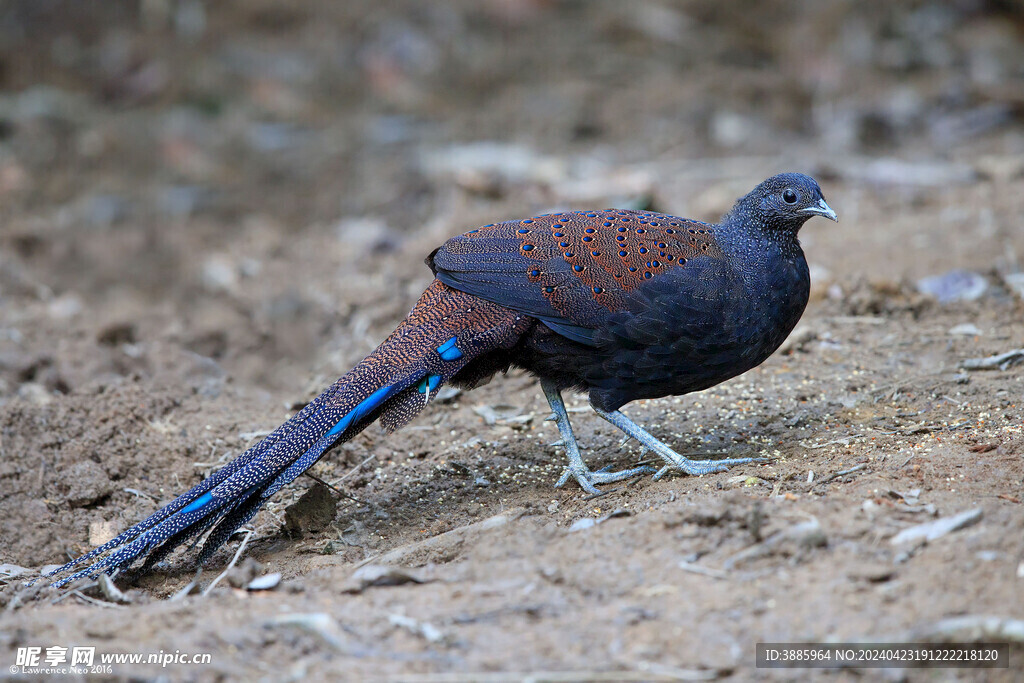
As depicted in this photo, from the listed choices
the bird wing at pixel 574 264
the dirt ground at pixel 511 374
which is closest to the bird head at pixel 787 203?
the bird wing at pixel 574 264

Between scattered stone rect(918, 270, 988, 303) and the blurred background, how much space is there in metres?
0.23

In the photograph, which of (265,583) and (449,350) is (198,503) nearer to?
(265,583)

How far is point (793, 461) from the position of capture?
3.98 metres

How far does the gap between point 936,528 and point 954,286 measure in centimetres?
326

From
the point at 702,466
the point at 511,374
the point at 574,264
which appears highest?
the point at 574,264

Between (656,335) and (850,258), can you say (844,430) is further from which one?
(850,258)

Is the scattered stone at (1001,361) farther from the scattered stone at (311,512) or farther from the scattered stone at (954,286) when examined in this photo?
the scattered stone at (311,512)

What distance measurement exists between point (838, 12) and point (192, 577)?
9580 mm

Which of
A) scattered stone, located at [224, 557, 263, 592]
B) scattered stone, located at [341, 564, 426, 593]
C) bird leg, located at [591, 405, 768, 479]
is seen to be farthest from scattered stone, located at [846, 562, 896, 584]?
scattered stone, located at [224, 557, 263, 592]

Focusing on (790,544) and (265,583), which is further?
(265,583)

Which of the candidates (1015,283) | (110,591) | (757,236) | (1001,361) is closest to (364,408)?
(110,591)

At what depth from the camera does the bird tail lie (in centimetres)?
362

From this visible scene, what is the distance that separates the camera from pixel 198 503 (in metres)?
3.64

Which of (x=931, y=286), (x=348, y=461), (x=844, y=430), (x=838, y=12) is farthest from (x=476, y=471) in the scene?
(x=838, y=12)
